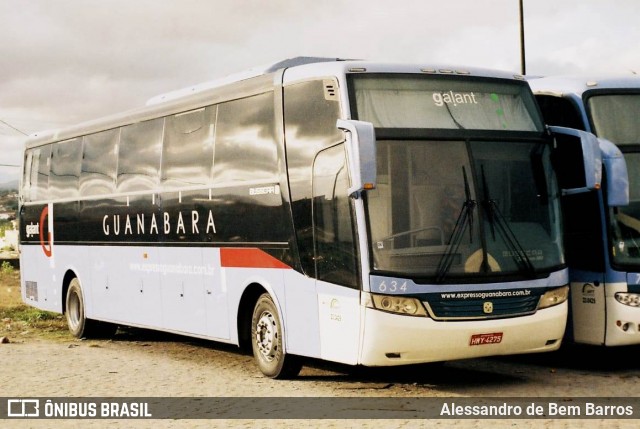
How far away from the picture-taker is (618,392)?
1173cm

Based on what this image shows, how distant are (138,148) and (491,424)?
8.73 m

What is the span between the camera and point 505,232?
38.8ft

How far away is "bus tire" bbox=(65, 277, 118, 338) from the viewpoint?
64.4ft

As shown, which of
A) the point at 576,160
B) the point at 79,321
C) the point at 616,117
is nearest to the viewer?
the point at 576,160

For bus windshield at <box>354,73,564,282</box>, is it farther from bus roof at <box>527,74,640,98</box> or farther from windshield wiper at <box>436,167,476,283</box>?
bus roof at <box>527,74,640,98</box>

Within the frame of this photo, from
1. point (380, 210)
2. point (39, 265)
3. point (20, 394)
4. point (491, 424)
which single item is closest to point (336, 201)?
point (380, 210)

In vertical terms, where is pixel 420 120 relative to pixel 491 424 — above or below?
above

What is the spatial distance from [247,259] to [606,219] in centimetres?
416

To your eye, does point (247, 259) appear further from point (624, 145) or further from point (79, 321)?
point (79, 321)

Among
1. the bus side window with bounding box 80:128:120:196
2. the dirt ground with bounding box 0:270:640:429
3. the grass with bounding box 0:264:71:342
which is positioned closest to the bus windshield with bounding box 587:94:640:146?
the dirt ground with bounding box 0:270:640:429

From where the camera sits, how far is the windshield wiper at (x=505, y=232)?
11781 millimetres

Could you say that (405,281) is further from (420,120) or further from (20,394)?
(20,394)

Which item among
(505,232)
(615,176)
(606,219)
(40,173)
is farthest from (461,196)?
(40,173)

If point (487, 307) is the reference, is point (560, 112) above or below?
above
